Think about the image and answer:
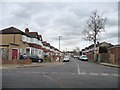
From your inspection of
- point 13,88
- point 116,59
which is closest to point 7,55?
point 116,59

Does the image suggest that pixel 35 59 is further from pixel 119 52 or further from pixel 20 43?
pixel 119 52

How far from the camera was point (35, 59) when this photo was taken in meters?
50.0

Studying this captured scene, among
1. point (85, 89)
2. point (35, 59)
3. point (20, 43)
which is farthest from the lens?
point (20, 43)

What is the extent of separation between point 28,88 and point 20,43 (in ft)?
164

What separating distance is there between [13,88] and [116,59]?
125 feet

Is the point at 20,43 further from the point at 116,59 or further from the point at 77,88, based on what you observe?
the point at 77,88

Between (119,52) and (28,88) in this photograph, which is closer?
(28,88)

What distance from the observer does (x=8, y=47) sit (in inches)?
1839

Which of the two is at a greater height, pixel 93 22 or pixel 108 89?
pixel 93 22

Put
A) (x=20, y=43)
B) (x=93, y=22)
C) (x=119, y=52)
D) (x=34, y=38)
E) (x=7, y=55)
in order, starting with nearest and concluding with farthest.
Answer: (x=7, y=55) < (x=119, y=52) < (x=20, y=43) < (x=93, y=22) < (x=34, y=38)

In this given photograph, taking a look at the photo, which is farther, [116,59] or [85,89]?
[116,59]

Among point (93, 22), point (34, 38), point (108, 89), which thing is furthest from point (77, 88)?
point (34, 38)

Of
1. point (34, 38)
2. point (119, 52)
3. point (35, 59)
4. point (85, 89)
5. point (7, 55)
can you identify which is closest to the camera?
point (85, 89)

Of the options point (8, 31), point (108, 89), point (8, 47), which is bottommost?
point (108, 89)
